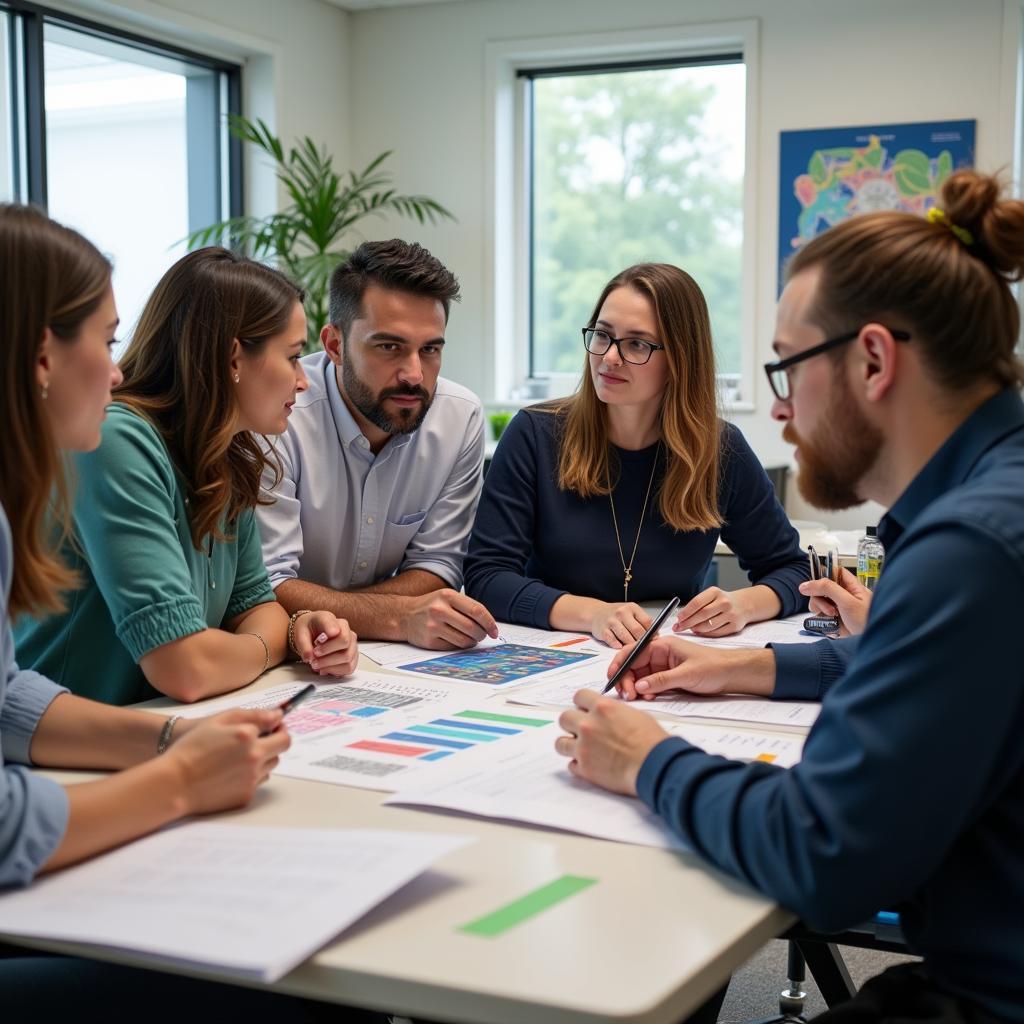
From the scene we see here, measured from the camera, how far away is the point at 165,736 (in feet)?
4.48

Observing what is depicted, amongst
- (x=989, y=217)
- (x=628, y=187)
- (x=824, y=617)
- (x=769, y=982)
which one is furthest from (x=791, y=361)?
(x=628, y=187)

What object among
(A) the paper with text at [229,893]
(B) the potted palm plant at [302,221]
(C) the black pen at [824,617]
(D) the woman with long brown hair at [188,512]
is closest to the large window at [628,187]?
(B) the potted palm plant at [302,221]

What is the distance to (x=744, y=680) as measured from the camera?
168 cm

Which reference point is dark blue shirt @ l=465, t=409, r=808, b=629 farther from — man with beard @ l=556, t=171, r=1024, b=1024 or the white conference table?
the white conference table

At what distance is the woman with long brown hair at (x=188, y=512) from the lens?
159 centimetres

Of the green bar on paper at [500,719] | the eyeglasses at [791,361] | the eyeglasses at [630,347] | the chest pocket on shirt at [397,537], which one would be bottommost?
the green bar on paper at [500,719]

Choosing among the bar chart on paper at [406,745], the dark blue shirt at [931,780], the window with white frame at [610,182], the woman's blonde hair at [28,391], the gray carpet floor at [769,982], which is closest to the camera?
the dark blue shirt at [931,780]

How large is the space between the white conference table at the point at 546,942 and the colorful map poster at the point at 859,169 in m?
4.80

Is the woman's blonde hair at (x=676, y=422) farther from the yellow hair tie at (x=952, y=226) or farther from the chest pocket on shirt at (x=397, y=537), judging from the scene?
the yellow hair tie at (x=952, y=226)

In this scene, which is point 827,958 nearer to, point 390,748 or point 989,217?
point 390,748

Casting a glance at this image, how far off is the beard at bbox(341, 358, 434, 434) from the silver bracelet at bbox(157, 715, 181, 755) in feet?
3.94

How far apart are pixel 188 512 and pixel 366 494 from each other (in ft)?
2.61

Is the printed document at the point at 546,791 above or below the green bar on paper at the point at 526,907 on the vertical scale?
above

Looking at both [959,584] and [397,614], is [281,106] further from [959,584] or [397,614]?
[959,584]
